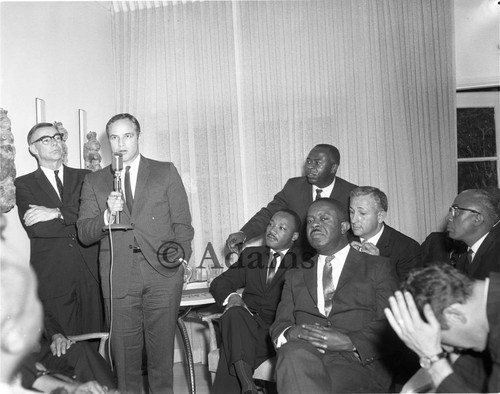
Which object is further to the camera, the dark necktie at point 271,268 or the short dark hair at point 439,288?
the dark necktie at point 271,268

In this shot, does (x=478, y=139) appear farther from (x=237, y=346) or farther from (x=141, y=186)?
(x=141, y=186)

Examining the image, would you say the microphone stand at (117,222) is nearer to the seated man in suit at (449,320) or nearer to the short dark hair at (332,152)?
the seated man in suit at (449,320)

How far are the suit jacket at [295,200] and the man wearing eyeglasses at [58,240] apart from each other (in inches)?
52.2

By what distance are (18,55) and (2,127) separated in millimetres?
784

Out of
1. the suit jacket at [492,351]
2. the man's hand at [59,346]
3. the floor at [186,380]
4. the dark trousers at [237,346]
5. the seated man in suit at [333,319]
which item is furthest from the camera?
the floor at [186,380]

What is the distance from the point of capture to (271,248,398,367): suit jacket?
9.78 feet

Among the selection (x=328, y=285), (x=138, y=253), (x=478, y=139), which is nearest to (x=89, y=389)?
(x=138, y=253)

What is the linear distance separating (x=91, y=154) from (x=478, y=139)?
3.91m

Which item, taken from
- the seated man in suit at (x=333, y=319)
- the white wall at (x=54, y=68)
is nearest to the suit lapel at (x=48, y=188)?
the white wall at (x=54, y=68)

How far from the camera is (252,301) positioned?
4281 mm

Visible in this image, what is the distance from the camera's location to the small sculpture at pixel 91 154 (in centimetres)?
518

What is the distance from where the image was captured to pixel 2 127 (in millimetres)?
4094

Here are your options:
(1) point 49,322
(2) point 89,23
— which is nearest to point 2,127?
(1) point 49,322

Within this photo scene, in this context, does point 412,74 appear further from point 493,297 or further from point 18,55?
point 493,297
